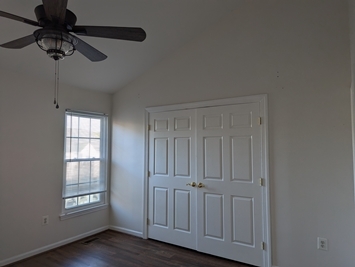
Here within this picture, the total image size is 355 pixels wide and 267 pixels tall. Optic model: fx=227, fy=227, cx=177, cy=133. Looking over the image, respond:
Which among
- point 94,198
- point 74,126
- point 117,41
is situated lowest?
point 94,198

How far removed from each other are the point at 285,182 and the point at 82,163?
3129 millimetres

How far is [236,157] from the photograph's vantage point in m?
3.04

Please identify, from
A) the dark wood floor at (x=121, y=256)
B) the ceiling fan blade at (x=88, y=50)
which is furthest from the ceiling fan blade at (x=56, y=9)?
the dark wood floor at (x=121, y=256)

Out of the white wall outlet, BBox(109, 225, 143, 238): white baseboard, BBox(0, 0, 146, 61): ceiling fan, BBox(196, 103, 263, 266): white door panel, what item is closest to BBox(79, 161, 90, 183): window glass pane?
BBox(109, 225, 143, 238): white baseboard

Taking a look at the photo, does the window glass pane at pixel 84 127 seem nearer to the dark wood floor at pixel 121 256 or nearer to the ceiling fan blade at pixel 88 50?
the dark wood floor at pixel 121 256

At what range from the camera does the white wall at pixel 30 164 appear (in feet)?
9.68

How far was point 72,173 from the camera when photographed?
3709mm

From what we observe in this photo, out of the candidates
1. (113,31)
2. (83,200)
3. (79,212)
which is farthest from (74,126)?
(113,31)

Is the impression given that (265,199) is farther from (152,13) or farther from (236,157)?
(152,13)

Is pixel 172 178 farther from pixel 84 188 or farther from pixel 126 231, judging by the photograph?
pixel 84 188

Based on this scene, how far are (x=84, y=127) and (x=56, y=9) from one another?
2668 mm

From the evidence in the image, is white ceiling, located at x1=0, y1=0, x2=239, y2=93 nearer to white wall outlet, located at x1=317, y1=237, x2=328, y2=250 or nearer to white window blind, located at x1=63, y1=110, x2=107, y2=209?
white window blind, located at x1=63, y1=110, x2=107, y2=209

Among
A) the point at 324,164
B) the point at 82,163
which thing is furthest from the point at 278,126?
the point at 82,163

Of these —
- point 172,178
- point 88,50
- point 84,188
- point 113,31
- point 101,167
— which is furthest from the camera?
point 101,167
